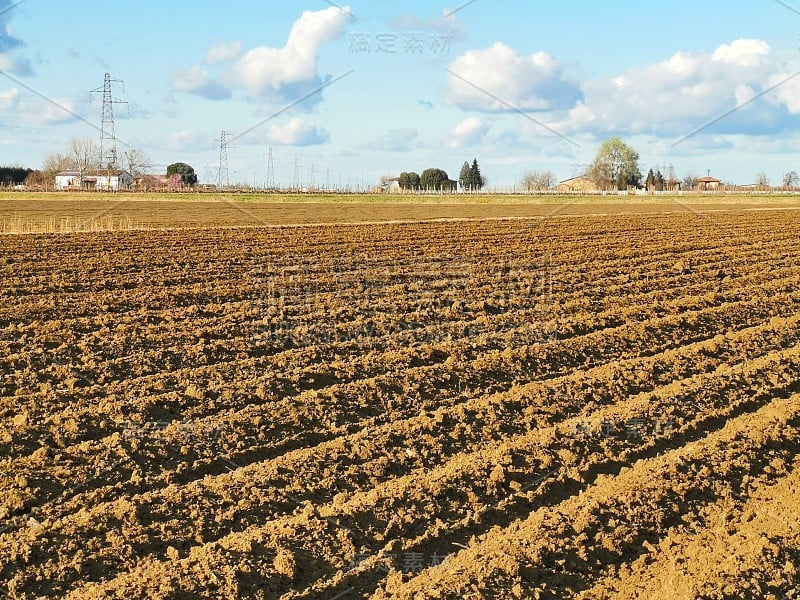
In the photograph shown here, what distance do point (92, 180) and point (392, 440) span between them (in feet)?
282

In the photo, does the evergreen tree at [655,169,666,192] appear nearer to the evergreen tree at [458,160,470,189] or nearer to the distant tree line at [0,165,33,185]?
the evergreen tree at [458,160,470,189]

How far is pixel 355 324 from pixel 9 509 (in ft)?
17.6

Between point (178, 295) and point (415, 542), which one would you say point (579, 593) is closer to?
point (415, 542)

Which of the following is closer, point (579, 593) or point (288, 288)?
point (579, 593)

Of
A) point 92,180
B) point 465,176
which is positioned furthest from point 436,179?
point 92,180

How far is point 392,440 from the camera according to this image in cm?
613

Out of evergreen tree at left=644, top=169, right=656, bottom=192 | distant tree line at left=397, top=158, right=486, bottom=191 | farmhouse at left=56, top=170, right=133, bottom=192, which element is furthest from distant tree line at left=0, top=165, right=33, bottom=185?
evergreen tree at left=644, top=169, right=656, bottom=192

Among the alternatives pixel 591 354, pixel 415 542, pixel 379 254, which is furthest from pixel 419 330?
pixel 379 254

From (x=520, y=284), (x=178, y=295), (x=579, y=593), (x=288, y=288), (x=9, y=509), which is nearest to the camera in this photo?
(x=579, y=593)

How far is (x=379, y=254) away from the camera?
16906 millimetres

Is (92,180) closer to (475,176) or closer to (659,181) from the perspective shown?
(475,176)

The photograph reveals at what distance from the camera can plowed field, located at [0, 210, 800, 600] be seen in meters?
4.38

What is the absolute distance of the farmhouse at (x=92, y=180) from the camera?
75250mm

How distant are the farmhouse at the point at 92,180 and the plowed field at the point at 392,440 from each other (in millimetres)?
66074
